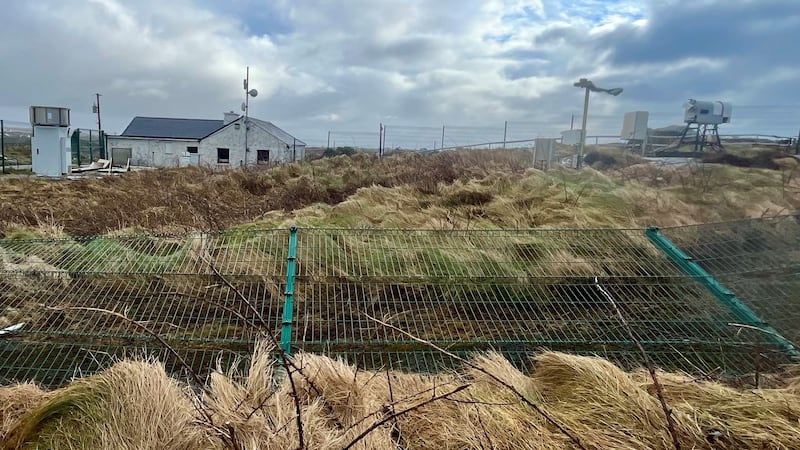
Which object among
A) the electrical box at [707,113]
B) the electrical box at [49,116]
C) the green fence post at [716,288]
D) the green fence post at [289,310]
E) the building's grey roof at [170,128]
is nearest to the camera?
the green fence post at [289,310]

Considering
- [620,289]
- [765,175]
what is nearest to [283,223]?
[620,289]

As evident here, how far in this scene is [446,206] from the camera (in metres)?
7.86

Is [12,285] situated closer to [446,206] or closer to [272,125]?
[446,206]

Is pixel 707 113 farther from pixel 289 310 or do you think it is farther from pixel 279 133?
pixel 279 133

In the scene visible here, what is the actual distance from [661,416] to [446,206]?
19.7ft

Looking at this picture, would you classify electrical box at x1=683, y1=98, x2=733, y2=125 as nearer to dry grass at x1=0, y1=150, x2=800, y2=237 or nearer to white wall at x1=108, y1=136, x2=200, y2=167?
dry grass at x1=0, y1=150, x2=800, y2=237

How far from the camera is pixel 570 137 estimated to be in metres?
14.6

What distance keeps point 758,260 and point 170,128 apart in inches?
1258

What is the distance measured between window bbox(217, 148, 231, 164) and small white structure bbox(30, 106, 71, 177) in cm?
1092

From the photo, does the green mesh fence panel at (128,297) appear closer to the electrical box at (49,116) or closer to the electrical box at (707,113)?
the electrical box at (707,113)

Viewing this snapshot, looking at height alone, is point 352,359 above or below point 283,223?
below

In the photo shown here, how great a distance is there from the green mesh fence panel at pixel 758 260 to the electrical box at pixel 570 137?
10159 mm

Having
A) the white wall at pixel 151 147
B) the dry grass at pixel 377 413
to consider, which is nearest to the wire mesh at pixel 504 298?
the dry grass at pixel 377 413

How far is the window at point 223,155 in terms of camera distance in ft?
91.7
